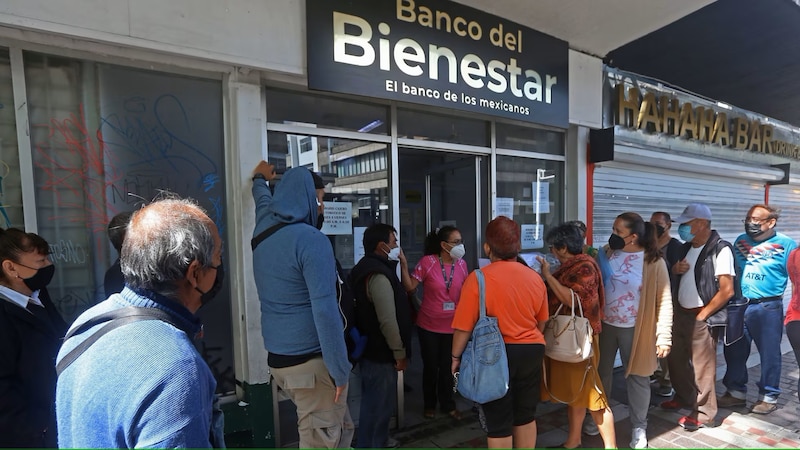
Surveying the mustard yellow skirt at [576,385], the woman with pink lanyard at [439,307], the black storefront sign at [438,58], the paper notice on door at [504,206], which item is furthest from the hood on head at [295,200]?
the paper notice on door at [504,206]

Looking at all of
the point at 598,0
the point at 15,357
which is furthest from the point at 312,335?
the point at 598,0

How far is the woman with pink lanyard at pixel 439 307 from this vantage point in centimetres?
351

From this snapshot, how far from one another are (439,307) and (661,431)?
87.8 inches

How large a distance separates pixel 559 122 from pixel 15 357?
185 inches

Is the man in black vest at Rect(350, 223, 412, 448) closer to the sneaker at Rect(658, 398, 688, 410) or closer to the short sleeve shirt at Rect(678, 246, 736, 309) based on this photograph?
the short sleeve shirt at Rect(678, 246, 736, 309)

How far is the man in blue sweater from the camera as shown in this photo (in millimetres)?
870

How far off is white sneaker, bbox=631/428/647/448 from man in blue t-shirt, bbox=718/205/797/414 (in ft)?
→ 4.91

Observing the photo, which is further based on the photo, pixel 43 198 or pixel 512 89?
pixel 512 89

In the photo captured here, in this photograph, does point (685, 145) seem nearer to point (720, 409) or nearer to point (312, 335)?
point (720, 409)

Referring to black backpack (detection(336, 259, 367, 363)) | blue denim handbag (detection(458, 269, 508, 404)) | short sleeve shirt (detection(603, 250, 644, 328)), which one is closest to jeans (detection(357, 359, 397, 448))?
black backpack (detection(336, 259, 367, 363))

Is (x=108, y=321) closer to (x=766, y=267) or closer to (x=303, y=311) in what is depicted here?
(x=303, y=311)

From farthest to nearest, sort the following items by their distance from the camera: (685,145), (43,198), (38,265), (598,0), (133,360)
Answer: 1. (685,145)
2. (598,0)
3. (43,198)
4. (38,265)
5. (133,360)

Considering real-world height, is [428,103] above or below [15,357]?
above

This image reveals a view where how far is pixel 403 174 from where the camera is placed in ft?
17.2
